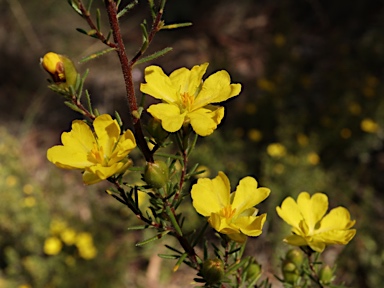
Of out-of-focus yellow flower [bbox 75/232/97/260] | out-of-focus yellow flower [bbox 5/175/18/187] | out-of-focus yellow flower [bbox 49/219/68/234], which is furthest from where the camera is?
out-of-focus yellow flower [bbox 5/175/18/187]

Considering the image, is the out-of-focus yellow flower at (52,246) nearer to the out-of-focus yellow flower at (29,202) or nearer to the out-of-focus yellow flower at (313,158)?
the out-of-focus yellow flower at (29,202)

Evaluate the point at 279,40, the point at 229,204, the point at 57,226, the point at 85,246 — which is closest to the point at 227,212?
the point at 229,204

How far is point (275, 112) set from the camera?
147 inches

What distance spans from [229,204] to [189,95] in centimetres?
25

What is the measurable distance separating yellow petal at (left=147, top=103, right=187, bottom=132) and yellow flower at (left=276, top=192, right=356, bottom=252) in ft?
1.08

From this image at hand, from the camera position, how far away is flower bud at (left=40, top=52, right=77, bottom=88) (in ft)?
2.95

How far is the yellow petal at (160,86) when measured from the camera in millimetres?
952

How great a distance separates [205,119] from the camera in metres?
0.90

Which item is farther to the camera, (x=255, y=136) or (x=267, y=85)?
(x=267, y=85)

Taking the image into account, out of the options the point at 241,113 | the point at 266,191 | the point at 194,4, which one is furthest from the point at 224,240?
the point at 194,4

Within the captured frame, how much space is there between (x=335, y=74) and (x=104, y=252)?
2419 mm

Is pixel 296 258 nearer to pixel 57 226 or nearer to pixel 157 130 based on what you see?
pixel 157 130

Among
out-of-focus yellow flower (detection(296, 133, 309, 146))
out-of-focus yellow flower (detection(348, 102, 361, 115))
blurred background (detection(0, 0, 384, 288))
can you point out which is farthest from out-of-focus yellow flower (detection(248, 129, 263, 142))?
out-of-focus yellow flower (detection(348, 102, 361, 115))

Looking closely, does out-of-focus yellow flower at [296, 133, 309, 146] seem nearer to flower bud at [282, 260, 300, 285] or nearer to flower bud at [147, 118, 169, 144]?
flower bud at [282, 260, 300, 285]
